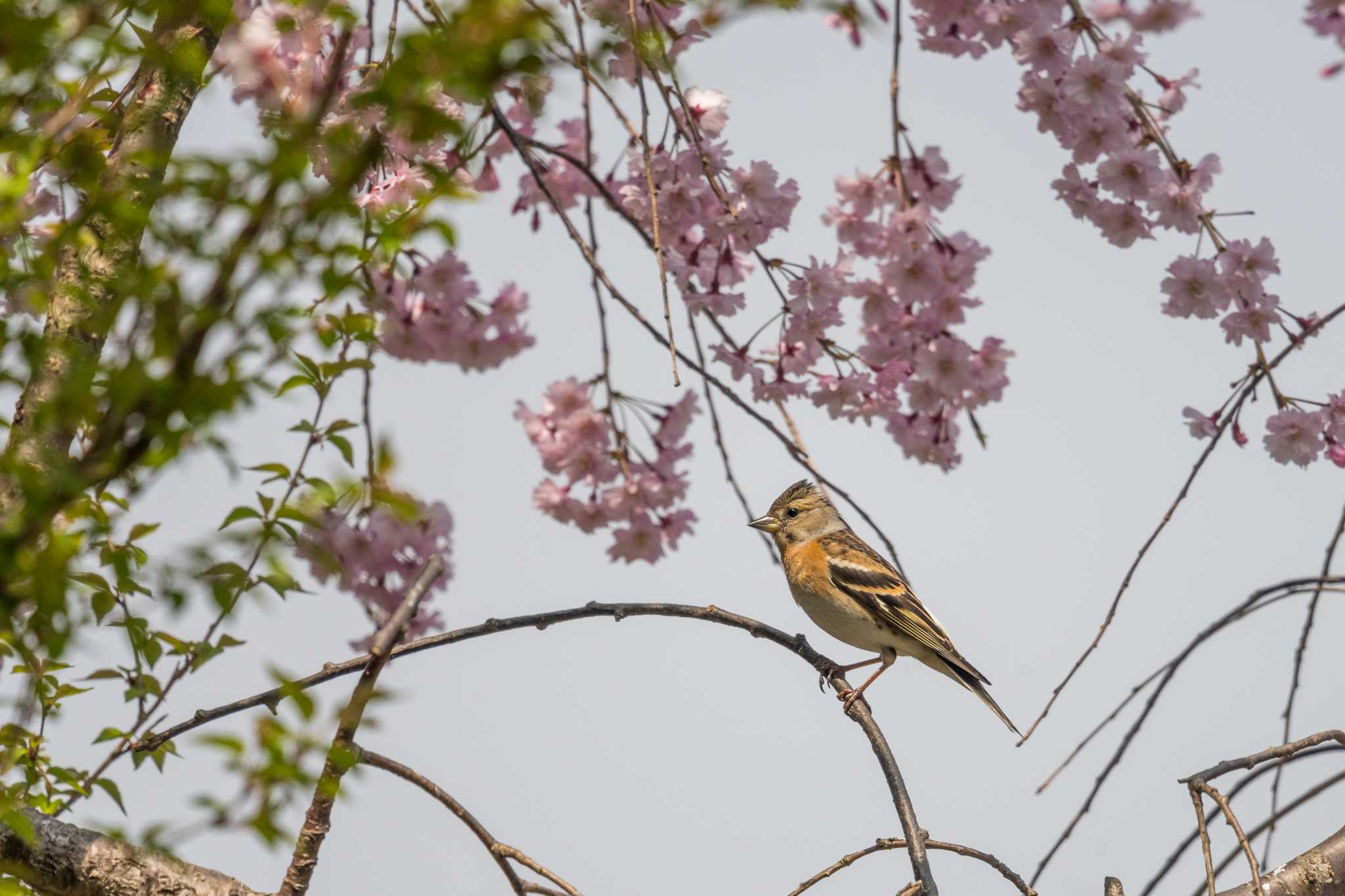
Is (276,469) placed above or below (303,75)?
below

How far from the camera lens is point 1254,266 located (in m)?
4.70

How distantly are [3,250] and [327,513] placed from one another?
1074 mm

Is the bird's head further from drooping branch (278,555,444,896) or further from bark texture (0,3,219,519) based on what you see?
drooping branch (278,555,444,896)

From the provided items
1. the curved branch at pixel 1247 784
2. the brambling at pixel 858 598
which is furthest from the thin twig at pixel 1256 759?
the brambling at pixel 858 598

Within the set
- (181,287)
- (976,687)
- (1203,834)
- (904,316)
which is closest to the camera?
(181,287)

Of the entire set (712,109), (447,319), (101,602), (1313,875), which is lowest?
(101,602)

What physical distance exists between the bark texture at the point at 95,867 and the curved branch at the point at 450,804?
0.56 meters

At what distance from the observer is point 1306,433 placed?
193 inches

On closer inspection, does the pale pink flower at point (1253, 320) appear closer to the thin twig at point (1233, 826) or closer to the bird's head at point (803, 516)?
the thin twig at point (1233, 826)

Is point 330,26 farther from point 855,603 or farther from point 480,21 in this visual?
point 855,603

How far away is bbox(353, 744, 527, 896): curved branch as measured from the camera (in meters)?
3.45

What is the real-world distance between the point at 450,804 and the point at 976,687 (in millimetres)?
4216

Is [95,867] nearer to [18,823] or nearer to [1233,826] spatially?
[18,823]

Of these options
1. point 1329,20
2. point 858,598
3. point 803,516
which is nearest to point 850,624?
point 858,598
